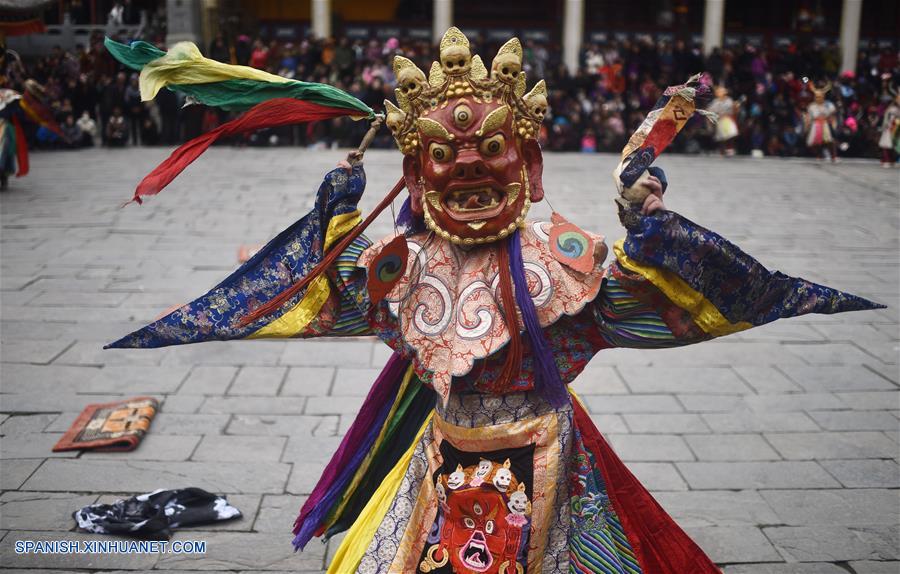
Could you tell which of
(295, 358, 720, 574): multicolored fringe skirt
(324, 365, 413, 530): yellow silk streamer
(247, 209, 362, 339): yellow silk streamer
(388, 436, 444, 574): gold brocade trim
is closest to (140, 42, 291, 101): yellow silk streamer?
(247, 209, 362, 339): yellow silk streamer

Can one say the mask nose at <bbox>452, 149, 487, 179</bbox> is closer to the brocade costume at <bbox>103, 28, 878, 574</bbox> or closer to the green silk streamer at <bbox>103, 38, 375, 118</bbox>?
the brocade costume at <bbox>103, 28, 878, 574</bbox>

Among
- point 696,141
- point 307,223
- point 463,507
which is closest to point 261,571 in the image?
point 463,507

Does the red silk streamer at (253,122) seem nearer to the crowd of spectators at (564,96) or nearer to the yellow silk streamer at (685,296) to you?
the yellow silk streamer at (685,296)

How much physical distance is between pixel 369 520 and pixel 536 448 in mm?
661

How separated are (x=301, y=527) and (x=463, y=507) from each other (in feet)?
2.79

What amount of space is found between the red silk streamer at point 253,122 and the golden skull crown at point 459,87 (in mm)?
182

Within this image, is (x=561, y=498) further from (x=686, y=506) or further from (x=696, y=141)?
(x=696, y=141)

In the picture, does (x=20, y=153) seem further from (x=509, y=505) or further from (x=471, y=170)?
(x=509, y=505)

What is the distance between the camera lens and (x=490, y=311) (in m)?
2.91

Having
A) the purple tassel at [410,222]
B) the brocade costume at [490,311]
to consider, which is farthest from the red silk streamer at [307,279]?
Answer: the purple tassel at [410,222]

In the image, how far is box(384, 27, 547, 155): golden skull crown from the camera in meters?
2.91

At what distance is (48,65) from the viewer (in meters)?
18.7

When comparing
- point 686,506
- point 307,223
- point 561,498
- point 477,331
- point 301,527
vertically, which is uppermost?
point 307,223

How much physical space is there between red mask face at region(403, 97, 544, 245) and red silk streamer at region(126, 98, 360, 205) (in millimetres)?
338
